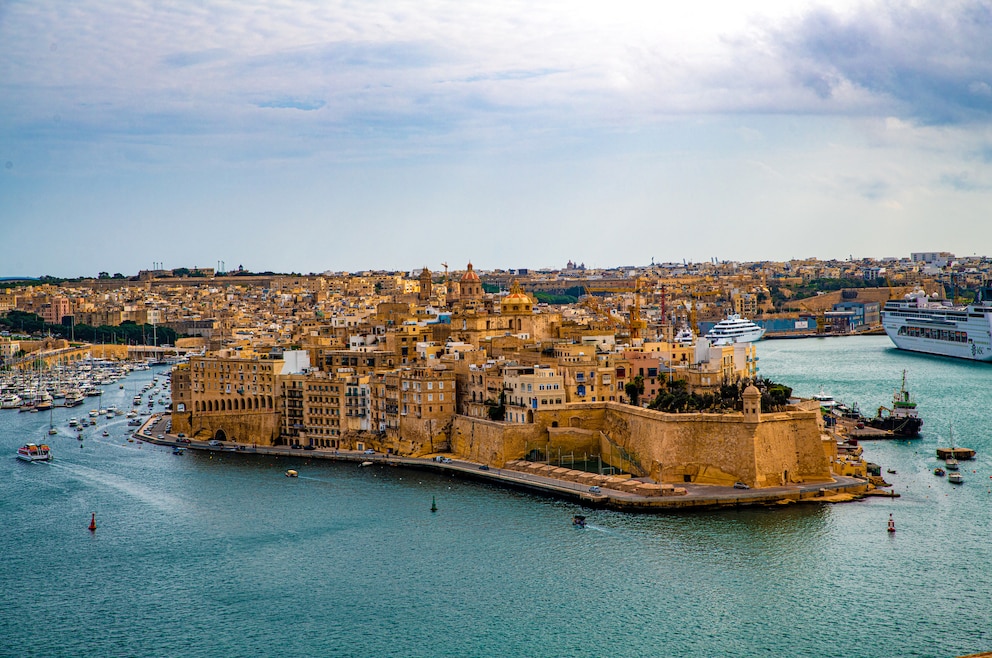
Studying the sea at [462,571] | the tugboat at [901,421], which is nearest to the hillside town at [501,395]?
the sea at [462,571]

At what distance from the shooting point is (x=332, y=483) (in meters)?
24.7

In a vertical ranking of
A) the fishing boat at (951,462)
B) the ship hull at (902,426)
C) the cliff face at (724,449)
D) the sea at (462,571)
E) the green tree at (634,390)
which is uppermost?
the green tree at (634,390)

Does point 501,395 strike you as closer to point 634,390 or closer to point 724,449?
point 634,390

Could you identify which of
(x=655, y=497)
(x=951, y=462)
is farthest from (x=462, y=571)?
(x=951, y=462)

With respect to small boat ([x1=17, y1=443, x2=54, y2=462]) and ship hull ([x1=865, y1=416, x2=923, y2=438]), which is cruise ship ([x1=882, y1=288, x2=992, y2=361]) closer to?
ship hull ([x1=865, y1=416, x2=923, y2=438])

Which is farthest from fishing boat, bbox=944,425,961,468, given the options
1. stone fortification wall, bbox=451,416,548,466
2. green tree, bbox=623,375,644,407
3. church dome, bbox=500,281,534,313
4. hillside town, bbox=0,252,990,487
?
church dome, bbox=500,281,534,313

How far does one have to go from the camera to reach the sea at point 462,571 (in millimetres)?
15797

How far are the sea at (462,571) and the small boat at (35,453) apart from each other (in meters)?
2.40

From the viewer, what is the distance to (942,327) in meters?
51.8

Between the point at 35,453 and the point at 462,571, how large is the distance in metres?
14.3

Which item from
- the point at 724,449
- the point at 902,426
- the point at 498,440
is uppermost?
the point at 724,449

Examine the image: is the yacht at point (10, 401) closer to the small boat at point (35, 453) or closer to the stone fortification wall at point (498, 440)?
the small boat at point (35, 453)

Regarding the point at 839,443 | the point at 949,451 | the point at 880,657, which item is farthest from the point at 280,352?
the point at 880,657

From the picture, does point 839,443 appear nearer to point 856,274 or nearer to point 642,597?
point 642,597
